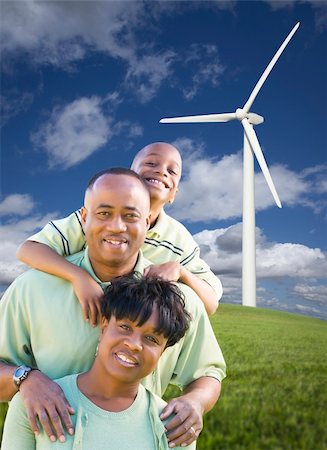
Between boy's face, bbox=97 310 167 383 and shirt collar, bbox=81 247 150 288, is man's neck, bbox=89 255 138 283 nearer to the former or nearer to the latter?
shirt collar, bbox=81 247 150 288

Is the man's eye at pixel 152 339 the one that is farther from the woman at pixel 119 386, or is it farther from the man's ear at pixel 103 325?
the man's ear at pixel 103 325

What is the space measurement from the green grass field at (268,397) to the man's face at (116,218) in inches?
218

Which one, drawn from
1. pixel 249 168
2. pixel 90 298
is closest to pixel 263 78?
pixel 249 168

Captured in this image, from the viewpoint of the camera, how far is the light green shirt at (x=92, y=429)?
111 inches

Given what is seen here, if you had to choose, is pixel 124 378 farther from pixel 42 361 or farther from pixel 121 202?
pixel 121 202

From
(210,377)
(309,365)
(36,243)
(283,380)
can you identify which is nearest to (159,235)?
(36,243)

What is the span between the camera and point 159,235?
4172mm

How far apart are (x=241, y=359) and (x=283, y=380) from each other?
6.88 feet

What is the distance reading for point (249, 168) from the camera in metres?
23.5

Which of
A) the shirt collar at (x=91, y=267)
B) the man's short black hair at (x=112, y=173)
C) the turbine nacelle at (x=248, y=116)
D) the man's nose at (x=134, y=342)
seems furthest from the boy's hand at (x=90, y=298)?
the turbine nacelle at (x=248, y=116)

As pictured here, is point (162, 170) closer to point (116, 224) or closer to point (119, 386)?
point (116, 224)

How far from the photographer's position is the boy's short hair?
292 centimetres

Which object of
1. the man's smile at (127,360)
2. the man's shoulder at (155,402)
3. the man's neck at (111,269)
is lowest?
the man's shoulder at (155,402)

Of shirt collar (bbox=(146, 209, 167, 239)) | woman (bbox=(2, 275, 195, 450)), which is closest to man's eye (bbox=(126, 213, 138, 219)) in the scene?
woman (bbox=(2, 275, 195, 450))
